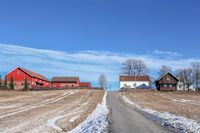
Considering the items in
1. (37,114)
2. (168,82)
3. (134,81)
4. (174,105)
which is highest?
(134,81)

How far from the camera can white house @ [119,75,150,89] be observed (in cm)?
13538

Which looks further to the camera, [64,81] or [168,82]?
[64,81]

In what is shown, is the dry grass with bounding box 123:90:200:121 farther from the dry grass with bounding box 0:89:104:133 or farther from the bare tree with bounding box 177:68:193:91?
the bare tree with bounding box 177:68:193:91

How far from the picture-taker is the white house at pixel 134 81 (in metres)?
135

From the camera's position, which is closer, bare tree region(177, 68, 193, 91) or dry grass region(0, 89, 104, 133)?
dry grass region(0, 89, 104, 133)

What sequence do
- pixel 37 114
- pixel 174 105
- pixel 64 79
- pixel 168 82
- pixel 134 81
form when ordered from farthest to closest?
pixel 64 79, pixel 134 81, pixel 168 82, pixel 174 105, pixel 37 114

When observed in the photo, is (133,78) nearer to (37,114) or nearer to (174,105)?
(174,105)

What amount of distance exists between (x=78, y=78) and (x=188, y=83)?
49454 mm

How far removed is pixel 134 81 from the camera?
443 ft

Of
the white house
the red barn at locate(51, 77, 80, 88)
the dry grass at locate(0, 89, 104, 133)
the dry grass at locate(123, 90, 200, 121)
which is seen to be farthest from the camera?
the red barn at locate(51, 77, 80, 88)

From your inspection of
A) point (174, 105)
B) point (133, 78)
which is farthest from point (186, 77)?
point (174, 105)

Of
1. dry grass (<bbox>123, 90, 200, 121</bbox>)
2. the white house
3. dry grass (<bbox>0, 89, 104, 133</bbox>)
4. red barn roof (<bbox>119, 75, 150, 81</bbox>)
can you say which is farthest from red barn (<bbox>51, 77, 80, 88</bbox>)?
dry grass (<bbox>0, 89, 104, 133</bbox>)

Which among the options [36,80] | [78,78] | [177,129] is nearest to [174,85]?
[78,78]

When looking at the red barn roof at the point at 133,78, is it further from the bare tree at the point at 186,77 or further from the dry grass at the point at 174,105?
the dry grass at the point at 174,105
